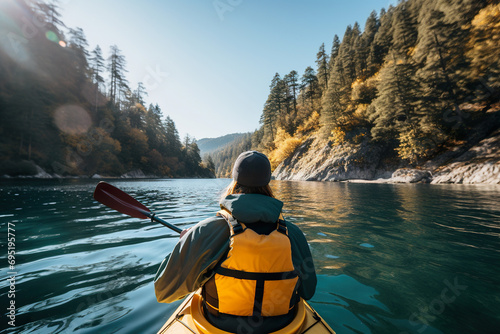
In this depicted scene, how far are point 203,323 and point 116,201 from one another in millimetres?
2667

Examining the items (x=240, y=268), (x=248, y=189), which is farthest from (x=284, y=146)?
(x=240, y=268)

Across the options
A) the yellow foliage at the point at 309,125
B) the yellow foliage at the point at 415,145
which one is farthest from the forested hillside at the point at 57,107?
the yellow foliage at the point at 415,145

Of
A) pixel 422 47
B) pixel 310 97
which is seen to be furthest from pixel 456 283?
pixel 310 97

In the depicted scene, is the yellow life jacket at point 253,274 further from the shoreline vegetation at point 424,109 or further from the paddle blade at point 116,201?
the shoreline vegetation at point 424,109

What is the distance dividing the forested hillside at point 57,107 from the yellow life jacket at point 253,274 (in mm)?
38203

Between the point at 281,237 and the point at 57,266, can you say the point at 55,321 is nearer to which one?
the point at 57,266

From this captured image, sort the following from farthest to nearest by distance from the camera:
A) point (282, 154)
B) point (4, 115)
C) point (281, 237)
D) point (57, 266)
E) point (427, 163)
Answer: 1. point (282, 154)
2. point (4, 115)
3. point (427, 163)
4. point (57, 266)
5. point (281, 237)

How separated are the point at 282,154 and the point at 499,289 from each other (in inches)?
1565

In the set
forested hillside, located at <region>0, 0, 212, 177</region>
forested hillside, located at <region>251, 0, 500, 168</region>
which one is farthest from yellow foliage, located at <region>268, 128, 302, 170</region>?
forested hillside, located at <region>0, 0, 212, 177</region>

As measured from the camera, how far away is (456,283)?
3.04 meters

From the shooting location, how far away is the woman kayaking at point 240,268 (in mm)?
1392

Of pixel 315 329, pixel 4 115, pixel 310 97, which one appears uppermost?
pixel 310 97

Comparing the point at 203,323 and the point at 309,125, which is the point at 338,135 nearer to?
the point at 309,125

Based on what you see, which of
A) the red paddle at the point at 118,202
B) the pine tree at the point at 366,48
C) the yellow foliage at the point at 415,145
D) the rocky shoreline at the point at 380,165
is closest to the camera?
the red paddle at the point at 118,202
